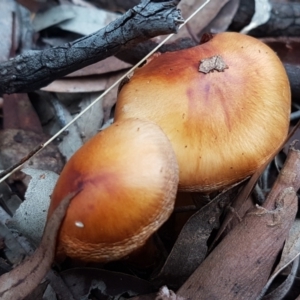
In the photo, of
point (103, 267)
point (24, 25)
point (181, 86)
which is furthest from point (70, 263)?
point (24, 25)

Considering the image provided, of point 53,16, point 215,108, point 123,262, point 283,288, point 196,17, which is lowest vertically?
point 283,288

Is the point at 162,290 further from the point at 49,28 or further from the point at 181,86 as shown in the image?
the point at 49,28

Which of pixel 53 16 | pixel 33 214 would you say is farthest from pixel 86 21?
pixel 33 214

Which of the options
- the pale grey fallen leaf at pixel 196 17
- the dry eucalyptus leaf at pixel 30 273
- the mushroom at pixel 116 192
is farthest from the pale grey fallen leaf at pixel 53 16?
the dry eucalyptus leaf at pixel 30 273

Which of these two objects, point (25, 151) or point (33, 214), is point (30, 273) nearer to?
point (33, 214)

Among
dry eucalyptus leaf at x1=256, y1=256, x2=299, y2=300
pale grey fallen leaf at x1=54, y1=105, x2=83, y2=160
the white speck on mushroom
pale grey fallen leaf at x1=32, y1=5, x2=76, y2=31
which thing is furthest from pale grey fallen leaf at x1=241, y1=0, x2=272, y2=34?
the white speck on mushroom

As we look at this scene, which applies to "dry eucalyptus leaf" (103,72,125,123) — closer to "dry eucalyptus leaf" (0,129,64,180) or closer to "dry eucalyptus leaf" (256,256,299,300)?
"dry eucalyptus leaf" (0,129,64,180)

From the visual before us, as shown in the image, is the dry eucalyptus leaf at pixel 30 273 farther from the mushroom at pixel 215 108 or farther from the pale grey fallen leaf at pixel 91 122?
the pale grey fallen leaf at pixel 91 122
